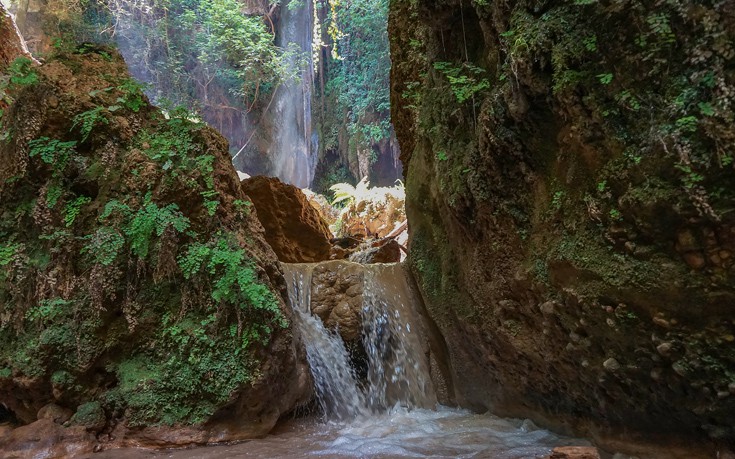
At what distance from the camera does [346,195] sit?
669 inches

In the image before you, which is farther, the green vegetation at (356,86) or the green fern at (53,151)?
the green vegetation at (356,86)

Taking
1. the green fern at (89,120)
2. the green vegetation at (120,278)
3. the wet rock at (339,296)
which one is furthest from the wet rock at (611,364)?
the green fern at (89,120)

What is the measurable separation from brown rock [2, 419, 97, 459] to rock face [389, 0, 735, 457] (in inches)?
168

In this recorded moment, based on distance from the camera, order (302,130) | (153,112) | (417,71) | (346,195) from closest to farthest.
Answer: (153,112), (417,71), (346,195), (302,130)

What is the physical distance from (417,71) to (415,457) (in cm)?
529

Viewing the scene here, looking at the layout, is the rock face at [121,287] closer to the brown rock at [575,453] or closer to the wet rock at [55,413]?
the wet rock at [55,413]

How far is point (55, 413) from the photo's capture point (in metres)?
4.60

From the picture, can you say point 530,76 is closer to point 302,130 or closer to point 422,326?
point 422,326

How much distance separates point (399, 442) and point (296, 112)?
21.7 meters

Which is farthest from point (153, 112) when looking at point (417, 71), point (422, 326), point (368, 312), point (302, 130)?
point (302, 130)

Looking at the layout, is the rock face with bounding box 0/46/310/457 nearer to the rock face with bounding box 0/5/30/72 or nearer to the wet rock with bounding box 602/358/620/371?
the rock face with bounding box 0/5/30/72

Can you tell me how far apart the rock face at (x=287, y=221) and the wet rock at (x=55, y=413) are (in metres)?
5.83

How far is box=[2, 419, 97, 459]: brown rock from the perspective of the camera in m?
4.18

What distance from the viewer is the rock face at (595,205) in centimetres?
279
